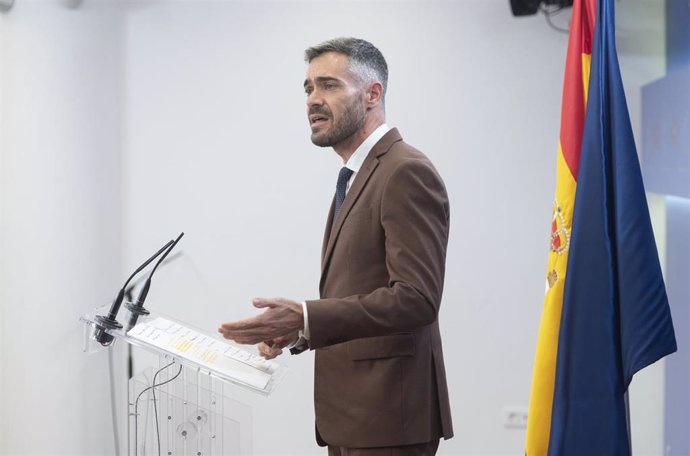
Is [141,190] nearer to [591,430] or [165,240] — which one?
[165,240]

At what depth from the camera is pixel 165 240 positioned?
3.66 m

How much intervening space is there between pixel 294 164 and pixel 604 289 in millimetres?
1730

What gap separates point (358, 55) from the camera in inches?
84.7

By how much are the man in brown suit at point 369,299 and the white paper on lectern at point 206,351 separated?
8 cm

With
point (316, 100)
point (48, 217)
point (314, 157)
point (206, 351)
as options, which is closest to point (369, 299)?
point (206, 351)

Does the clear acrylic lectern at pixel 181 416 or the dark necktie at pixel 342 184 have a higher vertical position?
the dark necktie at pixel 342 184

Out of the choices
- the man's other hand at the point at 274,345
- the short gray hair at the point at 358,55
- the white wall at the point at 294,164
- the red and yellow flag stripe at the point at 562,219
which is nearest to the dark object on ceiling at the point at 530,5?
the white wall at the point at 294,164

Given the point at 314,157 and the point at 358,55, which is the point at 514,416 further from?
the point at 358,55

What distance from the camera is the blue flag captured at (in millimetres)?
2189

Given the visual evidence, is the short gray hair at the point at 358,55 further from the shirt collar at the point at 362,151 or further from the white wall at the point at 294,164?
the white wall at the point at 294,164

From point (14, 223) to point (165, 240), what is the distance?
618 millimetres

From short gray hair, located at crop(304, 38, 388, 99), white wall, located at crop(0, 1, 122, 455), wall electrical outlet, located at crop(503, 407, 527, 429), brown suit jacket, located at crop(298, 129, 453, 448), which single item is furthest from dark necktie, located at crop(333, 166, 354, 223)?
wall electrical outlet, located at crop(503, 407, 527, 429)

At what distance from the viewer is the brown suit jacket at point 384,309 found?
1.79m

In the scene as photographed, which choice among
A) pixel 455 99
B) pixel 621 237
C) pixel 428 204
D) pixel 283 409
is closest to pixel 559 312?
pixel 621 237
